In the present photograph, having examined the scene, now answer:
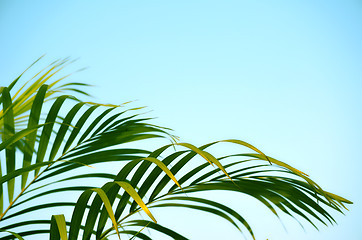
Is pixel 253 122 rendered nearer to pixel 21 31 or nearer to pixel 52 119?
pixel 21 31

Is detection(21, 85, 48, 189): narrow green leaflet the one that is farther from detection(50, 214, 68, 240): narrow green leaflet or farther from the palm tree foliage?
detection(50, 214, 68, 240): narrow green leaflet

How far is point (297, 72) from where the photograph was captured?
9.28 feet

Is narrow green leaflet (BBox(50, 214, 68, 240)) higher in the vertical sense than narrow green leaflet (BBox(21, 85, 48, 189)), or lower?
lower

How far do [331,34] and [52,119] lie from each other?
2.78m

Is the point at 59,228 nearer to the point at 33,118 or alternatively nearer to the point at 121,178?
the point at 121,178

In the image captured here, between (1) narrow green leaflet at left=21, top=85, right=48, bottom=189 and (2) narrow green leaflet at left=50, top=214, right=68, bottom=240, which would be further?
(1) narrow green leaflet at left=21, top=85, right=48, bottom=189

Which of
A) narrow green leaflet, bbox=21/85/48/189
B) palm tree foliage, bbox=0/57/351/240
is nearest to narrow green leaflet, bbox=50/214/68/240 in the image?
palm tree foliage, bbox=0/57/351/240

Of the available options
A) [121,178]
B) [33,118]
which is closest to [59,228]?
[121,178]

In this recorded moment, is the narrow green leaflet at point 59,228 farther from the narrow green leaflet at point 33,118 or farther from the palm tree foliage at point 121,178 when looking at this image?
the narrow green leaflet at point 33,118

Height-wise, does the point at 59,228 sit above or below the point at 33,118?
below

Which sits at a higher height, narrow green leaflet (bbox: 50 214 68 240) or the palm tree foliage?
the palm tree foliage

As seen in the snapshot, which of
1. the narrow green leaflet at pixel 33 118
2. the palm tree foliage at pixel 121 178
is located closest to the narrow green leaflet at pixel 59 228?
the palm tree foliage at pixel 121 178

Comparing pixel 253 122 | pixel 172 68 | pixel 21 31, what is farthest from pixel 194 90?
pixel 21 31

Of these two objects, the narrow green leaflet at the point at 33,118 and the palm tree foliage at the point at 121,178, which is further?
the narrow green leaflet at the point at 33,118
